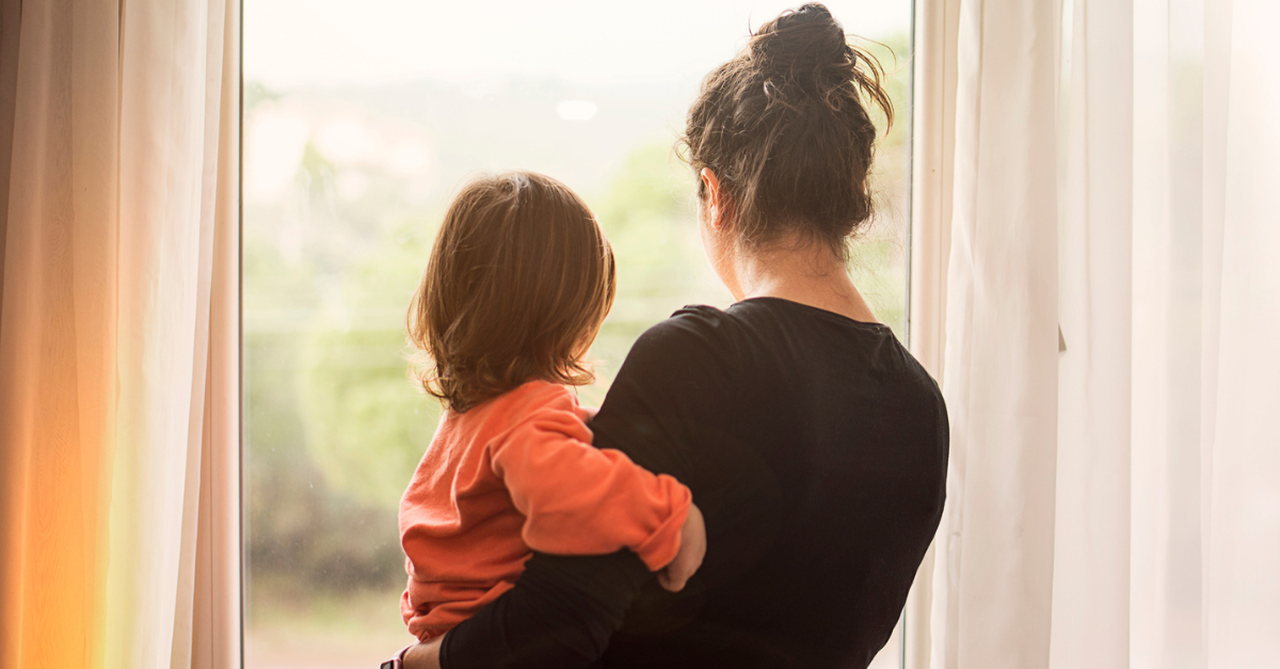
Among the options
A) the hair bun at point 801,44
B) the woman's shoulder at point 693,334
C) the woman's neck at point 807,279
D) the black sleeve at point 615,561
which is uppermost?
the hair bun at point 801,44

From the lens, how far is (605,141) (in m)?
1.53

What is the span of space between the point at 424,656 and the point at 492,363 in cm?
35

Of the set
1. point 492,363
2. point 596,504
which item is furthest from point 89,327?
point 596,504

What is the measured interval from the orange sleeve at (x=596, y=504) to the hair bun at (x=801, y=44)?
19.6 inches

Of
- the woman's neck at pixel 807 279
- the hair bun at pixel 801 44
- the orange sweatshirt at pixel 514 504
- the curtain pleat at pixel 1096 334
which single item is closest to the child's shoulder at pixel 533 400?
the orange sweatshirt at pixel 514 504

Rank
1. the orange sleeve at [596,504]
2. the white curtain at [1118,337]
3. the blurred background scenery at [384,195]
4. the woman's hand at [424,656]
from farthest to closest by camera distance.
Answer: the blurred background scenery at [384,195] < the white curtain at [1118,337] < the woman's hand at [424,656] < the orange sleeve at [596,504]

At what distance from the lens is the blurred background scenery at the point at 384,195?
4.88 ft

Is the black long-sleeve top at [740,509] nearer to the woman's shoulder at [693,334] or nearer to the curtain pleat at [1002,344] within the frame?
the woman's shoulder at [693,334]

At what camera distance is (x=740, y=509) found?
0.73 m

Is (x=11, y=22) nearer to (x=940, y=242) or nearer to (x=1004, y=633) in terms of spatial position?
(x=940, y=242)

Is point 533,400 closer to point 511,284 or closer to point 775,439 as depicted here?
point 511,284

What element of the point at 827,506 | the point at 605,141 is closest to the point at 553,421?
the point at 827,506

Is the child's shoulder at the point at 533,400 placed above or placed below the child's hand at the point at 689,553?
above

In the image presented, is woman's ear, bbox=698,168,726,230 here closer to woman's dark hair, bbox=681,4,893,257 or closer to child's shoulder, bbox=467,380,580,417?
woman's dark hair, bbox=681,4,893,257
